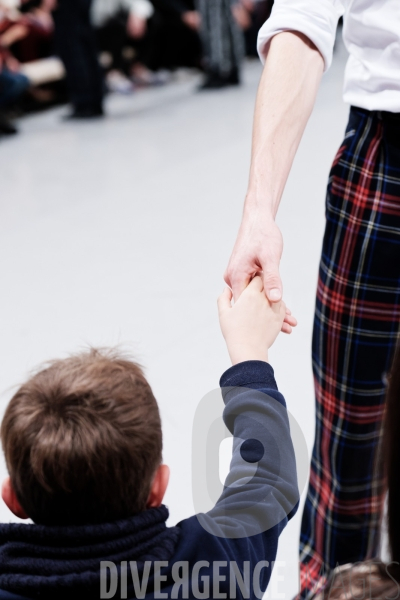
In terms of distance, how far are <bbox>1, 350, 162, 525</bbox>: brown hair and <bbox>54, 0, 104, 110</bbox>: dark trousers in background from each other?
444 centimetres

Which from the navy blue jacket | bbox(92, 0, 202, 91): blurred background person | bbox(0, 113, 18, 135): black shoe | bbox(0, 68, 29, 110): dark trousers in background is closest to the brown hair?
the navy blue jacket

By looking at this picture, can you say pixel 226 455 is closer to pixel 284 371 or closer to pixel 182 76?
pixel 284 371

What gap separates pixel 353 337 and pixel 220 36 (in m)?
5.02

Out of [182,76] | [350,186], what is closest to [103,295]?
[350,186]

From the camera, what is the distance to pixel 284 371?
72.7 inches

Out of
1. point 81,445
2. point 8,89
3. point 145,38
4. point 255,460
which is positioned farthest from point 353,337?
point 145,38

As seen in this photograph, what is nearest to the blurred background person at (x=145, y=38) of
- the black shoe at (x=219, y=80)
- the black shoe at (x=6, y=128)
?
the black shoe at (x=219, y=80)

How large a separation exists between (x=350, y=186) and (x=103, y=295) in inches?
54.1

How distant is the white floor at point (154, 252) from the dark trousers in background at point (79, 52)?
0.53 m

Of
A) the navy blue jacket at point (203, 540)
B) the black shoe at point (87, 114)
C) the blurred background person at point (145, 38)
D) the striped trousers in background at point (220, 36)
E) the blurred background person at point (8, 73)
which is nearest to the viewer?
the navy blue jacket at point (203, 540)

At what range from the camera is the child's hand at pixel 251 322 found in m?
0.77

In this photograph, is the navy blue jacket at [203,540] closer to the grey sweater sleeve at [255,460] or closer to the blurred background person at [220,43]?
the grey sweater sleeve at [255,460]

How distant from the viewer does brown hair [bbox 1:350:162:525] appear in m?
0.64

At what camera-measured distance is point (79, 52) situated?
485 centimetres
